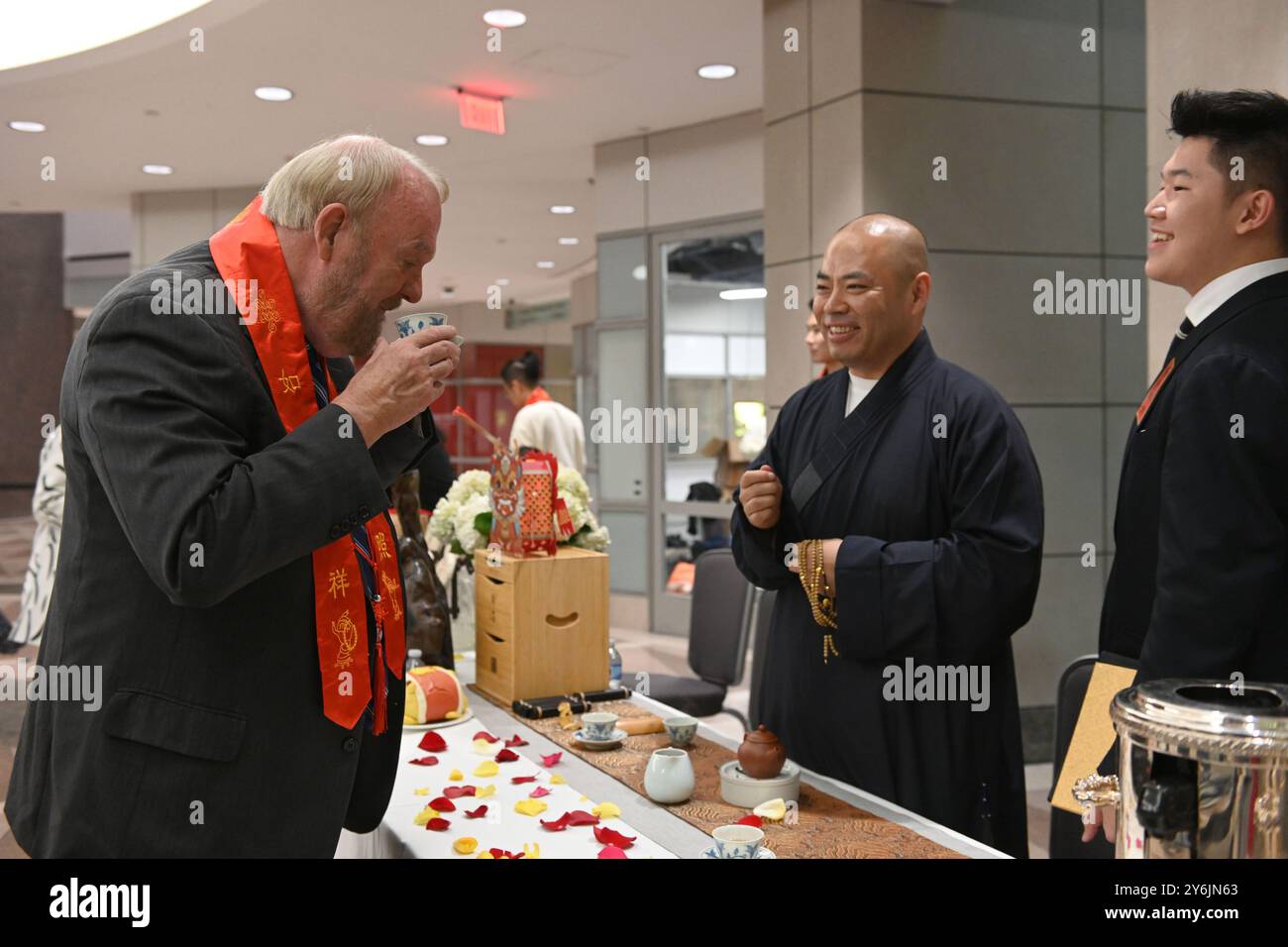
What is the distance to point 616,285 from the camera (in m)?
8.27

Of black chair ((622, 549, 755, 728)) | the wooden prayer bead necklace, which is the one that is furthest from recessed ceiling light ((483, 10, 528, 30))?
the wooden prayer bead necklace

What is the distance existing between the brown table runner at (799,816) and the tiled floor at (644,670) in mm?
1057

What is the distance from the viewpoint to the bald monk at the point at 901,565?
6.98 feet

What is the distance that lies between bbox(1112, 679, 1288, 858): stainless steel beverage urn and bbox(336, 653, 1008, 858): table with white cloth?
0.76 metres

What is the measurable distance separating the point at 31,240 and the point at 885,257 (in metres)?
19.1

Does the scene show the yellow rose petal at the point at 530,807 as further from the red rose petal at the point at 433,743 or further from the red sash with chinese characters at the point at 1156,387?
the red sash with chinese characters at the point at 1156,387

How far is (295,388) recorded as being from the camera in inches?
51.0

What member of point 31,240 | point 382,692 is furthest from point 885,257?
point 31,240

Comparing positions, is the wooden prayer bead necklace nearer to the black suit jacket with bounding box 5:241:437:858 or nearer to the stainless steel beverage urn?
the black suit jacket with bounding box 5:241:437:858

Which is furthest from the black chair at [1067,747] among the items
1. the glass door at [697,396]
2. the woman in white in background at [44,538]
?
the glass door at [697,396]

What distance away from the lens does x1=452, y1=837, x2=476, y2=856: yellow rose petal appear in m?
1.63

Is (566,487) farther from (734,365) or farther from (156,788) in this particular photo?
(734,365)

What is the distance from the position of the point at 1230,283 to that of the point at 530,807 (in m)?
1.38
